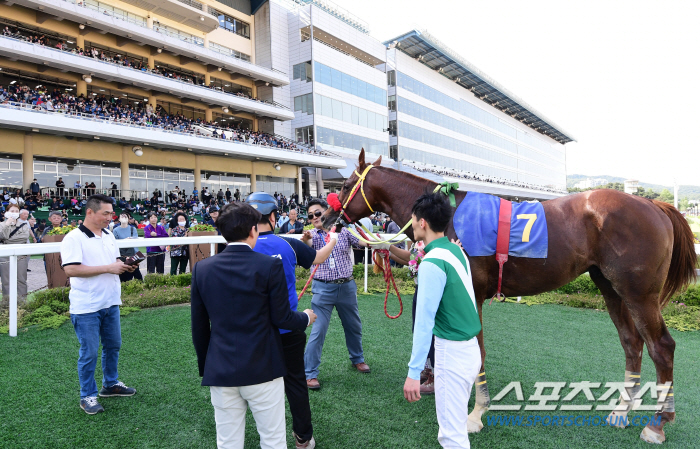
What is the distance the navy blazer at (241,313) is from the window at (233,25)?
113ft

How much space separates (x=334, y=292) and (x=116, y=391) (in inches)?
79.9

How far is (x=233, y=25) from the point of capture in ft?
105

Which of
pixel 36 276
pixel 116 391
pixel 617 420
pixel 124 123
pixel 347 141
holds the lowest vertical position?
pixel 617 420

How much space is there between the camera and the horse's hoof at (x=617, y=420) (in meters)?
2.93

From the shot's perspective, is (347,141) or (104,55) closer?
(104,55)

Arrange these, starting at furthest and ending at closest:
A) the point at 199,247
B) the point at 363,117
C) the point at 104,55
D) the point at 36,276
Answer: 1. the point at 363,117
2. the point at 104,55
3. the point at 36,276
4. the point at 199,247

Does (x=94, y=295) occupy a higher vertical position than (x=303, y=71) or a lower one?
lower

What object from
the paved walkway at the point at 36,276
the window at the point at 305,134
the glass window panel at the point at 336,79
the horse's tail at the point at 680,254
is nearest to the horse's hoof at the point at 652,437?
the horse's tail at the point at 680,254

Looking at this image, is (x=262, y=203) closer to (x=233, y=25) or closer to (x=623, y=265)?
(x=623, y=265)

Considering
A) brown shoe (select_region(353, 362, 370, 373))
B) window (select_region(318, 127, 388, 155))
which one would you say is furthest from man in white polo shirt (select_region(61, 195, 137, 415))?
window (select_region(318, 127, 388, 155))

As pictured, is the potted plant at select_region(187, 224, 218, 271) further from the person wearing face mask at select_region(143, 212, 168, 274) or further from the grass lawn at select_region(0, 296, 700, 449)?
the grass lawn at select_region(0, 296, 700, 449)

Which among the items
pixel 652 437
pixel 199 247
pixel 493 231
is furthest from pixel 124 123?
pixel 652 437

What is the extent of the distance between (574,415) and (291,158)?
27.7 meters

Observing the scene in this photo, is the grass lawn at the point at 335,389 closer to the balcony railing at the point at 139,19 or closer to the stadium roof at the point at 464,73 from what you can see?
the balcony railing at the point at 139,19
